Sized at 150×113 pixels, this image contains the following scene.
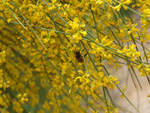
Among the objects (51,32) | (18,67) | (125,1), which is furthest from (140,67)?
(18,67)

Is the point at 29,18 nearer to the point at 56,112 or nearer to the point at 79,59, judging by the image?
the point at 79,59

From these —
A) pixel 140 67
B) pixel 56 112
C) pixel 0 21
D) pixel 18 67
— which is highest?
pixel 0 21

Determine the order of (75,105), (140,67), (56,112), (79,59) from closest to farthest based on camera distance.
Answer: (140,67) < (79,59) < (56,112) < (75,105)

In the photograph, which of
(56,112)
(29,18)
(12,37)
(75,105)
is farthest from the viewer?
(75,105)

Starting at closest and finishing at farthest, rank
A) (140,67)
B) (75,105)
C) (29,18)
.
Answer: (140,67) → (29,18) → (75,105)

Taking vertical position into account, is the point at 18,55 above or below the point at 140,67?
above

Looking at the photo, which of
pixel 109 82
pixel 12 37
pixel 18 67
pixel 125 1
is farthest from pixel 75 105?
pixel 125 1

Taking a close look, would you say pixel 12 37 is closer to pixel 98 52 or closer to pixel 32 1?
pixel 32 1

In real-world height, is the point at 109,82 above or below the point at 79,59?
below

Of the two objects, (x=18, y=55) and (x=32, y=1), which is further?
(x=18, y=55)
